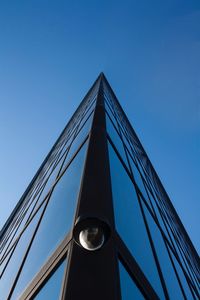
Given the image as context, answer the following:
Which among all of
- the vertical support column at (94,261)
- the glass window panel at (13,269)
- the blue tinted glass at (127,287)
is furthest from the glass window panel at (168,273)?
the glass window panel at (13,269)

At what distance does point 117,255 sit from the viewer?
325 cm

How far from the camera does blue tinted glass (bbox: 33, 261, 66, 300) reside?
9.91 feet

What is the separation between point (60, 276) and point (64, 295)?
449 millimetres

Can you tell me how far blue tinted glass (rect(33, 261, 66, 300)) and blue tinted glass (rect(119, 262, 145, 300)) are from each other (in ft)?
1.99

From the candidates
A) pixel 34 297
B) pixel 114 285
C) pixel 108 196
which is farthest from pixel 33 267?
pixel 114 285

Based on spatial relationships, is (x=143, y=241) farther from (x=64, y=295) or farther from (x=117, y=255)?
(x=64, y=295)

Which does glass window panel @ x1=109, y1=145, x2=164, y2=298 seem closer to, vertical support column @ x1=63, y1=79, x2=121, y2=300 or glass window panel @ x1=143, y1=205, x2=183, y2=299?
vertical support column @ x1=63, y1=79, x2=121, y2=300

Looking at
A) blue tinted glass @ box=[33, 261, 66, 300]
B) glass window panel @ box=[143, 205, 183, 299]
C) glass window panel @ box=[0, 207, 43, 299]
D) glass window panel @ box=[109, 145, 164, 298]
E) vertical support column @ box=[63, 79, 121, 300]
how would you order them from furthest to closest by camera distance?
1. glass window panel @ box=[0, 207, 43, 299]
2. glass window panel @ box=[143, 205, 183, 299]
3. glass window panel @ box=[109, 145, 164, 298]
4. blue tinted glass @ box=[33, 261, 66, 300]
5. vertical support column @ box=[63, 79, 121, 300]

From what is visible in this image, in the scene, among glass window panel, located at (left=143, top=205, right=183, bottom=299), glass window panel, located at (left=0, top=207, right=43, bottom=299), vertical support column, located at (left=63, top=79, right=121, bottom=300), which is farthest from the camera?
glass window panel, located at (left=0, top=207, right=43, bottom=299)

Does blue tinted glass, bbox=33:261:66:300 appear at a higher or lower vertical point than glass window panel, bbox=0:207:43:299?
lower

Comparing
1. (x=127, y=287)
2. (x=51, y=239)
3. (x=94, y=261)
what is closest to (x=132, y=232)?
(x=51, y=239)

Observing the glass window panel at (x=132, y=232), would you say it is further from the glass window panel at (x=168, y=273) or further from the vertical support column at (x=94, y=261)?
the glass window panel at (x=168, y=273)

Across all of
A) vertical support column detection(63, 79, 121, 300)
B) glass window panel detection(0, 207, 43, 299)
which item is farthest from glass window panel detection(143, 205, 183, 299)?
glass window panel detection(0, 207, 43, 299)

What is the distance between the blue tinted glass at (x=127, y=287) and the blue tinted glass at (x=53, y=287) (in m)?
0.61
